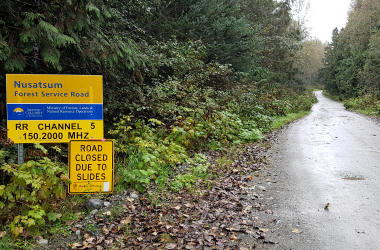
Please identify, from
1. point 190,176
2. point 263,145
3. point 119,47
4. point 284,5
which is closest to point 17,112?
point 119,47

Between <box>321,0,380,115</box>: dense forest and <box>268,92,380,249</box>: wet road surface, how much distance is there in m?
19.7

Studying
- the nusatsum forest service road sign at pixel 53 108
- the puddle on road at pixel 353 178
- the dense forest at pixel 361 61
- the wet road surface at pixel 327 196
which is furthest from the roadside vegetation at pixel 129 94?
the dense forest at pixel 361 61

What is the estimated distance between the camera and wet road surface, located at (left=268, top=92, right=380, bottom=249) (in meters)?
4.16

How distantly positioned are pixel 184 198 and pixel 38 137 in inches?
109

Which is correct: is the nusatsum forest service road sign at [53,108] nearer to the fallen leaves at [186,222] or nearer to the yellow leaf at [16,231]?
the yellow leaf at [16,231]

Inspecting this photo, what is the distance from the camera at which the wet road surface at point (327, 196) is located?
4.16 meters

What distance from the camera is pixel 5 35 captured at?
5242mm

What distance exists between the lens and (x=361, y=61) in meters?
42.8

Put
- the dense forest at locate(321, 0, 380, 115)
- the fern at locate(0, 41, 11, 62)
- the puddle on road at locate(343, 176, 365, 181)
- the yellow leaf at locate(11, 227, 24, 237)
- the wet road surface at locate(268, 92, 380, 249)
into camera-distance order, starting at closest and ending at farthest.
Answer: the yellow leaf at locate(11, 227, 24, 237) < the wet road surface at locate(268, 92, 380, 249) < the fern at locate(0, 41, 11, 62) < the puddle on road at locate(343, 176, 365, 181) < the dense forest at locate(321, 0, 380, 115)

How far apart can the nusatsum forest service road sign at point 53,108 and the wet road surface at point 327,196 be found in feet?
11.1

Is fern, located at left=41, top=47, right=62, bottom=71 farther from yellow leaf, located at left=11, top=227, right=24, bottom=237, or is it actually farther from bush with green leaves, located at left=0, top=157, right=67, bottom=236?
yellow leaf, located at left=11, top=227, right=24, bottom=237

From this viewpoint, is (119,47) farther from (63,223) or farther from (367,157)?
(367,157)

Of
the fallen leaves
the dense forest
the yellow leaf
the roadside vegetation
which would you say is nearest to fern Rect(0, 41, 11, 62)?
the roadside vegetation

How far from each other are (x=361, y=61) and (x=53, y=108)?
157ft
